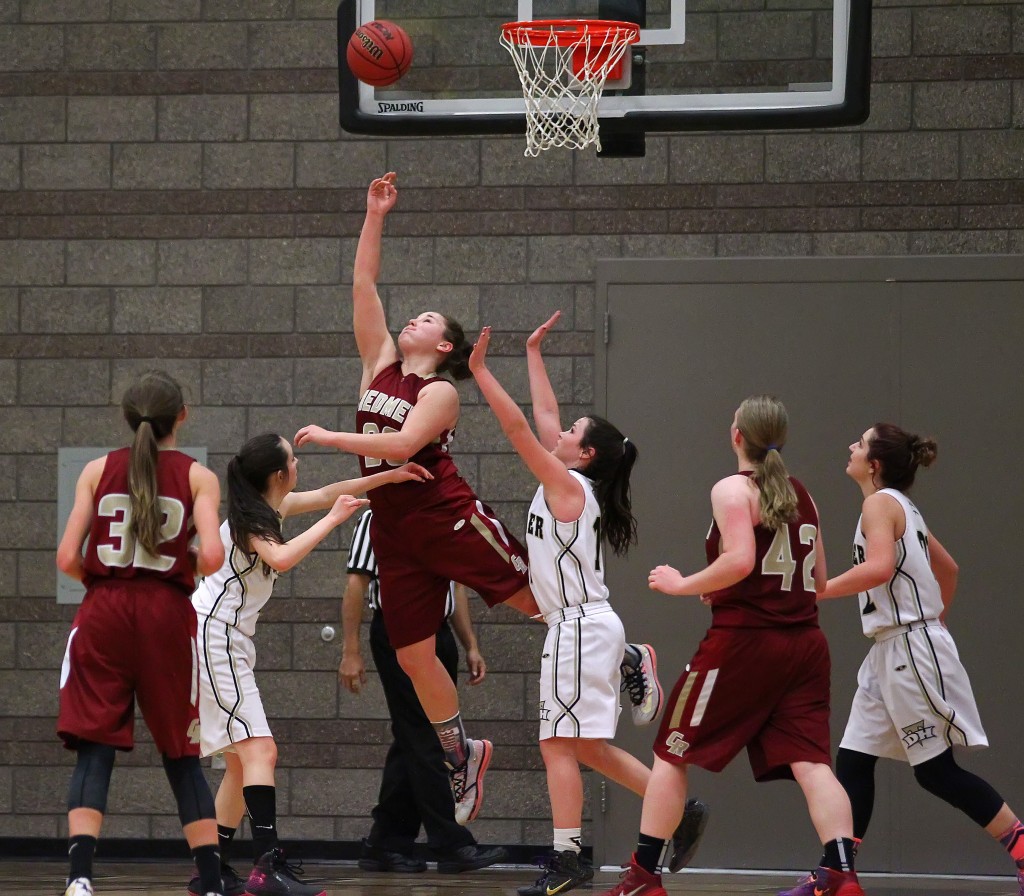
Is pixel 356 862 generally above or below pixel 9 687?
below

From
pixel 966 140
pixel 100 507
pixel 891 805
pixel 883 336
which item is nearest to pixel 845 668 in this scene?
pixel 891 805

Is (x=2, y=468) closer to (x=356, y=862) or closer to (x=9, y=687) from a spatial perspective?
(x=9, y=687)

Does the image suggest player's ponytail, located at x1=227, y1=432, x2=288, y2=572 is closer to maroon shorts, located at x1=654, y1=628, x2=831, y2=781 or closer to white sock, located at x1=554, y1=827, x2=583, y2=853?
white sock, located at x1=554, y1=827, x2=583, y2=853

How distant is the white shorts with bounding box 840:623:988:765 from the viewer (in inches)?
213

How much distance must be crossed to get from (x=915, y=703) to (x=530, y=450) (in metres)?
1.69

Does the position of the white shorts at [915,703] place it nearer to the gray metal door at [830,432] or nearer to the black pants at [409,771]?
the gray metal door at [830,432]

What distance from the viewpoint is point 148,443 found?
475cm

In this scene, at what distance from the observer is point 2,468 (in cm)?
755

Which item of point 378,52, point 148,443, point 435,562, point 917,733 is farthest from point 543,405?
point 917,733

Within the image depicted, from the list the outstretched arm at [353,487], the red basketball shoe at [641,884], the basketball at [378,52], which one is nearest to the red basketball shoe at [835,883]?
the red basketball shoe at [641,884]

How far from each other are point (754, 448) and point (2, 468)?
165 inches

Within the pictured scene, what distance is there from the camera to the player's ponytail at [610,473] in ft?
18.3

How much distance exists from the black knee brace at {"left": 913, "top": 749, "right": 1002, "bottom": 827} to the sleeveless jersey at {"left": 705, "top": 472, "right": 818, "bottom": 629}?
0.88 metres

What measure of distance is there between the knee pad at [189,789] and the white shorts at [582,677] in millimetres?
1239
